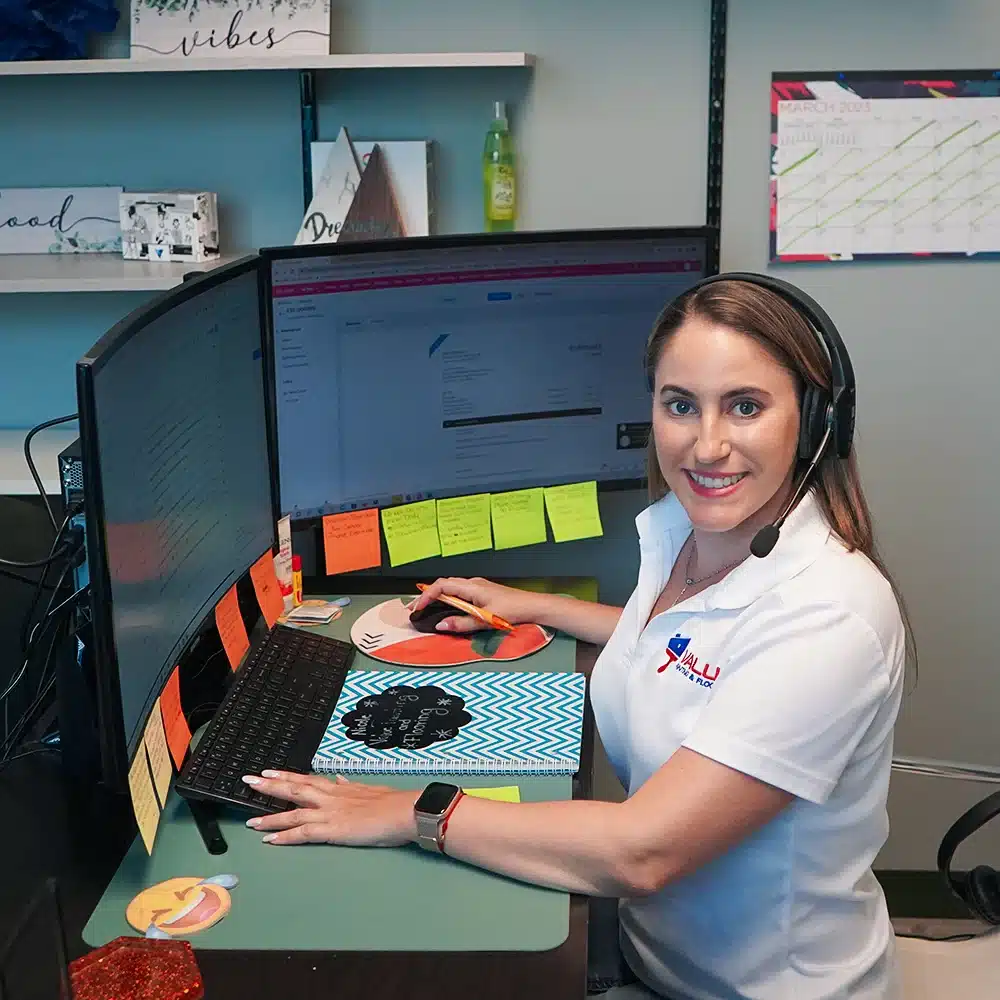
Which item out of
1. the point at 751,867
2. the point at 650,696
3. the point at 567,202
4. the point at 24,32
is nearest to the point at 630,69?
the point at 567,202

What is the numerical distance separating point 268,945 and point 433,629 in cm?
70

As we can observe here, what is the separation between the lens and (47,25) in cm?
198

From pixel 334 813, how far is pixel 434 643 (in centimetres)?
46

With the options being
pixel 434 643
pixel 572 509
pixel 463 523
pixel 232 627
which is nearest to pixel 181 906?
pixel 232 627

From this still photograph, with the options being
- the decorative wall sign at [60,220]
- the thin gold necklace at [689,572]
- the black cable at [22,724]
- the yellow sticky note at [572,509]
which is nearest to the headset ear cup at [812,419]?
the thin gold necklace at [689,572]

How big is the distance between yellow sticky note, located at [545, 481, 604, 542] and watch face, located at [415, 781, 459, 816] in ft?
2.65

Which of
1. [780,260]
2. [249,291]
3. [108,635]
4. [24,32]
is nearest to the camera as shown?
[108,635]

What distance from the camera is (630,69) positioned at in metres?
2.06

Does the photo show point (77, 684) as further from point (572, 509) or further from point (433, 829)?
point (572, 509)

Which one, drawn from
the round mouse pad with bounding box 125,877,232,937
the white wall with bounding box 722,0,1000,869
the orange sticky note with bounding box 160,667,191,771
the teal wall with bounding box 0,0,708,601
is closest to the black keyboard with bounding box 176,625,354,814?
the orange sticky note with bounding box 160,667,191,771

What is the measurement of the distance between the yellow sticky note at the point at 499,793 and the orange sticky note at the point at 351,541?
2.02 ft

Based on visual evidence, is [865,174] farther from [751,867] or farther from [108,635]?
[108,635]

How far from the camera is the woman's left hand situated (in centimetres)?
122

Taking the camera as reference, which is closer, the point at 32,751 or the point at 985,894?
the point at 32,751
